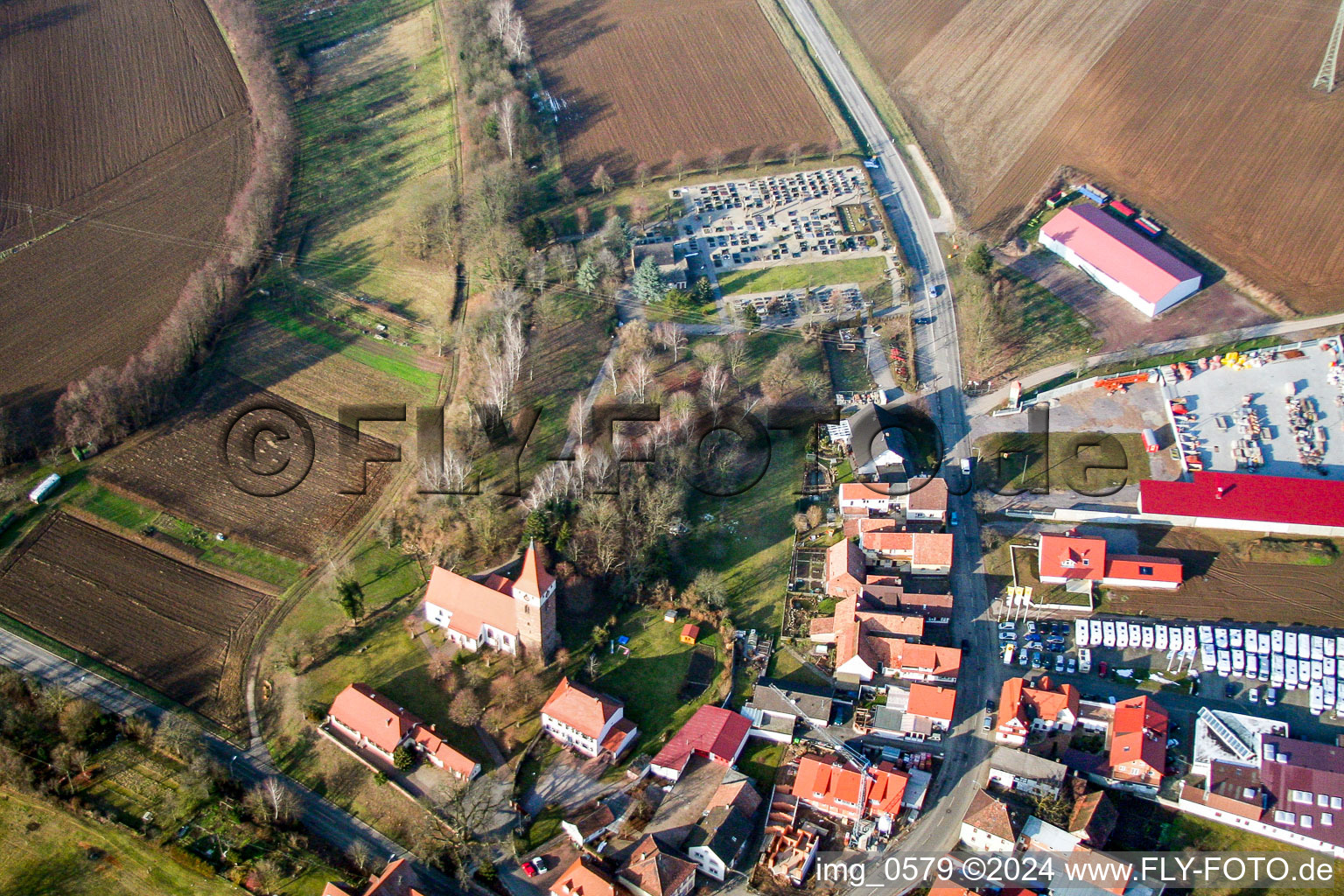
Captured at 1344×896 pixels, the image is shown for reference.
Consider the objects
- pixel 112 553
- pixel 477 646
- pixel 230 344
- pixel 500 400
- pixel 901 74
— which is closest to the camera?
pixel 477 646

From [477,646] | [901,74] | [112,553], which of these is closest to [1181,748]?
[477,646]

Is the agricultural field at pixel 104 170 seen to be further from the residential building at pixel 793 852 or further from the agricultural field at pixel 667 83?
the residential building at pixel 793 852

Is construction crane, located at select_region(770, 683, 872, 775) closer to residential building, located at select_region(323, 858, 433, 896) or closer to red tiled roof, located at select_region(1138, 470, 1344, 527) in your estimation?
residential building, located at select_region(323, 858, 433, 896)

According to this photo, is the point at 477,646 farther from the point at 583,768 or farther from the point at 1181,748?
the point at 1181,748

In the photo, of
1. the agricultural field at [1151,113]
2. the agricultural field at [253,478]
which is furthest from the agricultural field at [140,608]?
the agricultural field at [1151,113]

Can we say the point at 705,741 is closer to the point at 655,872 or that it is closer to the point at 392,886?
the point at 655,872

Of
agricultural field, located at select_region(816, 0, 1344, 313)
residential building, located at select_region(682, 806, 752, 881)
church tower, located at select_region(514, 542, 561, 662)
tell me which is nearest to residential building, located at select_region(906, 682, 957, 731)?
residential building, located at select_region(682, 806, 752, 881)
